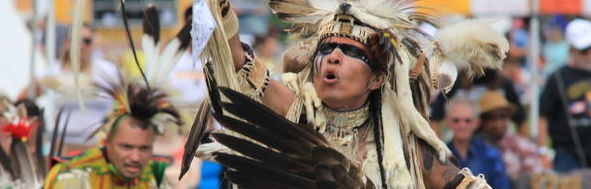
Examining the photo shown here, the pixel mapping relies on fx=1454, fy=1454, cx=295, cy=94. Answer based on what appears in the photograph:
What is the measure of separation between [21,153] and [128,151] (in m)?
0.65

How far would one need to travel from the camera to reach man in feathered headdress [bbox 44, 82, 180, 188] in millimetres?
7297

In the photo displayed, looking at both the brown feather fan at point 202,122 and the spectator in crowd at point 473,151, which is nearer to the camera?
the brown feather fan at point 202,122

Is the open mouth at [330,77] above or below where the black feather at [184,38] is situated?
above

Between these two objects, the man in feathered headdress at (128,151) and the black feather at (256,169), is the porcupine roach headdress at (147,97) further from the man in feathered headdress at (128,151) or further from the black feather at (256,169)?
the black feather at (256,169)

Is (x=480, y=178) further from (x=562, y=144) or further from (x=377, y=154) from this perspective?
(x=562, y=144)

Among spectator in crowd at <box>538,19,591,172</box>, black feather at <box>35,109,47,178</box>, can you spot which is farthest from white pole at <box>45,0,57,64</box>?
spectator in crowd at <box>538,19,591,172</box>

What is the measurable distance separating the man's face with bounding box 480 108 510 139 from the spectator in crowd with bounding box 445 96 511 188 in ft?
2.43

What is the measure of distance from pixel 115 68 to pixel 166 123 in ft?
1.74

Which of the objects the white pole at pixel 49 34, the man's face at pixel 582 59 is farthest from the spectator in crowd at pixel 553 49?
the white pole at pixel 49 34

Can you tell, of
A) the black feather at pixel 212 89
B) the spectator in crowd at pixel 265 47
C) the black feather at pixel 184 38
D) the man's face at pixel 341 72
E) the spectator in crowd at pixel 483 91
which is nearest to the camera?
the black feather at pixel 212 89

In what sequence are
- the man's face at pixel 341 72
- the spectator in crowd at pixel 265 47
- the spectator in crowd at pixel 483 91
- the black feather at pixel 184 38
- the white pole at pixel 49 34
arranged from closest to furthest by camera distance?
the man's face at pixel 341 72 → the black feather at pixel 184 38 → the spectator in crowd at pixel 483 91 → the white pole at pixel 49 34 → the spectator in crowd at pixel 265 47

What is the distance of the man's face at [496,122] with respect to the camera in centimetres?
1023

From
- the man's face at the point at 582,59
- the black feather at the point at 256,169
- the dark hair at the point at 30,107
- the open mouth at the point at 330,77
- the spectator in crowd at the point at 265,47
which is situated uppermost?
the open mouth at the point at 330,77

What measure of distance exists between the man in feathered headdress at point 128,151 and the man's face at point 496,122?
3.36 meters
